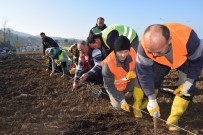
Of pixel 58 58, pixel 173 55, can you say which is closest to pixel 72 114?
pixel 173 55

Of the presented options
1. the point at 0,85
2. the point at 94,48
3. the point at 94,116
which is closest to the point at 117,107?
the point at 94,116

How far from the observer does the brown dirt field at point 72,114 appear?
4.07m

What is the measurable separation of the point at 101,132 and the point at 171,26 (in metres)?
1.58

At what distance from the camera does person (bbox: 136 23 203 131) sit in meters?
3.12

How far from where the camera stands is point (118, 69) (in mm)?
4738

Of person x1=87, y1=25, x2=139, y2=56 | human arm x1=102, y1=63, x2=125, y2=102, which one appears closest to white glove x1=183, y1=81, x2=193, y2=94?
human arm x1=102, y1=63, x2=125, y2=102

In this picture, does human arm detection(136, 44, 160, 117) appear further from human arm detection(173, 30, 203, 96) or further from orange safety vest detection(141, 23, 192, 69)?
human arm detection(173, 30, 203, 96)

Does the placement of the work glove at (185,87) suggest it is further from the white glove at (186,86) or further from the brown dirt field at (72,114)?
the brown dirt field at (72,114)

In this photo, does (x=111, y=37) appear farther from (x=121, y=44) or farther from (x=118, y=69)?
(x=121, y=44)

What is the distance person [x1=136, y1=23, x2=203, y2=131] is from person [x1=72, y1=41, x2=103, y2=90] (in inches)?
69.6

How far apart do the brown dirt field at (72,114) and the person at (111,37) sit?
1.02 meters

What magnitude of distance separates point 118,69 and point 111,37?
36.1 inches

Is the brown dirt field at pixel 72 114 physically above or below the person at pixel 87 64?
below

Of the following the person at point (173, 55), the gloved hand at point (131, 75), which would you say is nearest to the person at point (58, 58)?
the gloved hand at point (131, 75)
